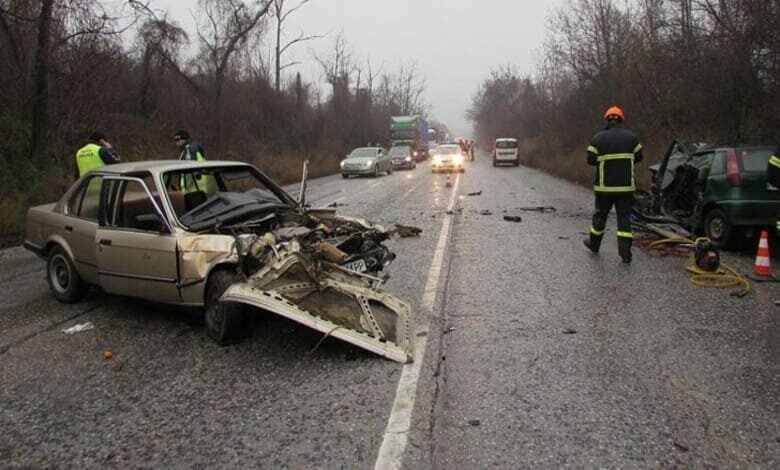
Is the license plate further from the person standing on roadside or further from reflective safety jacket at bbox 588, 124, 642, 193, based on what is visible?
the person standing on roadside

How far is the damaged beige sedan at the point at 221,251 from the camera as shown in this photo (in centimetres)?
464

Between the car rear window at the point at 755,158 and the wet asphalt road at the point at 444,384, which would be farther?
the car rear window at the point at 755,158

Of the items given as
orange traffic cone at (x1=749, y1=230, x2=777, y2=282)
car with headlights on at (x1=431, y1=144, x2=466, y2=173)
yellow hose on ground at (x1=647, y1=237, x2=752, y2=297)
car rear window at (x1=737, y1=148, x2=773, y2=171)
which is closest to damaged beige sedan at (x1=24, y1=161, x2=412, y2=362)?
yellow hose on ground at (x1=647, y1=237, x2=752, y2=297)

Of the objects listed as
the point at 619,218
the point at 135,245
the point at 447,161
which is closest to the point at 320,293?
the point at 135,245

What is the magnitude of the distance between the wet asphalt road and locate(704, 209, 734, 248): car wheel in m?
2.16

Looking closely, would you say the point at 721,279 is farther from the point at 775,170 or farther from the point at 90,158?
the point at 90,158

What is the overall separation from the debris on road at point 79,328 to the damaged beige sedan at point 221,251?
37 cm

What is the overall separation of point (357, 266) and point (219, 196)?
1.52 metres

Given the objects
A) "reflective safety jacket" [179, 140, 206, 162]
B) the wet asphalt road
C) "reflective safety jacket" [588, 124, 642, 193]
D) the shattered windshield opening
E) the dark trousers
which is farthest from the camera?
"reflective safety jacket" [179, 140, 206, 162]

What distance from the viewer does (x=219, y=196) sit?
19.1 feet

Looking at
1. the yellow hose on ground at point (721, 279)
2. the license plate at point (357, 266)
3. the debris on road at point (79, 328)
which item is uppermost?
the license plate at point (357, 266)

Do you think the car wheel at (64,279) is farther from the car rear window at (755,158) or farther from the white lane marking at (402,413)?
the car rear window at (755,158)

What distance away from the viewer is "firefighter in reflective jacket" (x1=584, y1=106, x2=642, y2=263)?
7.89 meters

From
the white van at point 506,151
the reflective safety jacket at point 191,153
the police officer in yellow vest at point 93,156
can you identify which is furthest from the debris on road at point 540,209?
the white van at point 506,151
